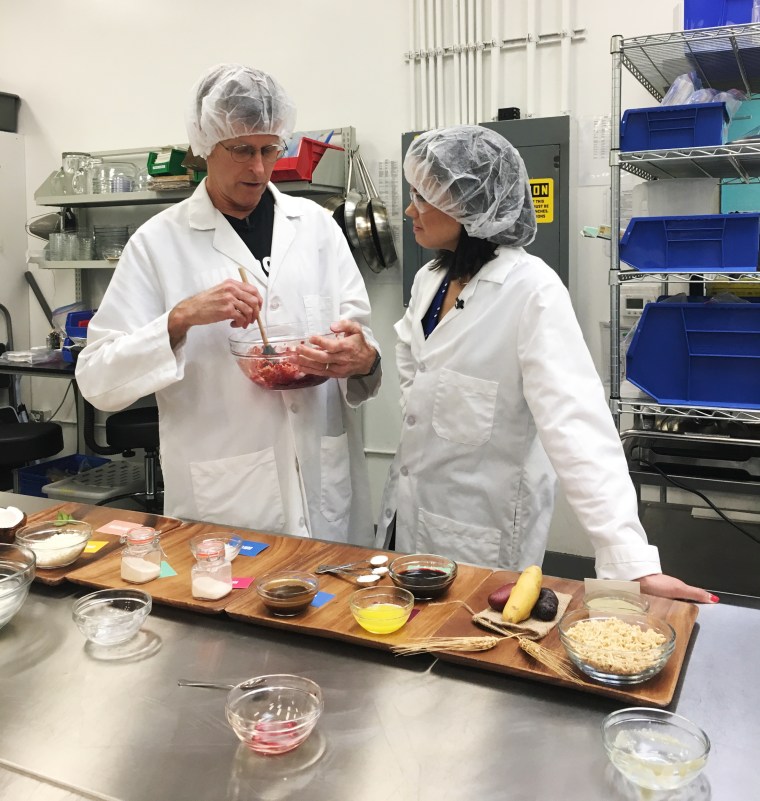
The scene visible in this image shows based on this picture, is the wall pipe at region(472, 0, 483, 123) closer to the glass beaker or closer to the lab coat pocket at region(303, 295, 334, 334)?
the lab coat pocket at region(303, 295, 334, 334)

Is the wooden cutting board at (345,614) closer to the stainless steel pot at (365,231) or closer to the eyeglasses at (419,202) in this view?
the eyeglasses at (419,202)

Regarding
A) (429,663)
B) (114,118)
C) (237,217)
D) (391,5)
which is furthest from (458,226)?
(114,118)

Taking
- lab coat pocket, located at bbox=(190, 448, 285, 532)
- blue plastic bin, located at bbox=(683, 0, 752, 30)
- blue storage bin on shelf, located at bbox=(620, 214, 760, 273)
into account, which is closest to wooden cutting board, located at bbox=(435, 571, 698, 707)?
lab coat pocket, located at bbox=(190, 448, 285, 532)

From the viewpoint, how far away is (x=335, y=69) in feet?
12.0

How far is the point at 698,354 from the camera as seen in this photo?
2.30m

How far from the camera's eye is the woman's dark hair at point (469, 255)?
1.75 m

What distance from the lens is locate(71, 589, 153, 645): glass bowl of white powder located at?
44.1 inches

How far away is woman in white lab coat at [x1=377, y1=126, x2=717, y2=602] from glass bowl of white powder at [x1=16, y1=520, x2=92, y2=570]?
0.75 meters

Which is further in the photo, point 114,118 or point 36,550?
point 114,118

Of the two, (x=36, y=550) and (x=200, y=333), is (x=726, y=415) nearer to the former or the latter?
(x=200, y=333)

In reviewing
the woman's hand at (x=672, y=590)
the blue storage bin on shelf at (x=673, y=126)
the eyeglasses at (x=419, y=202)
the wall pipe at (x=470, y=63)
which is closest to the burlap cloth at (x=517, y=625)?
the woman's hand at (x=672, y=590)

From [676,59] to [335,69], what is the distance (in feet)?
5.54

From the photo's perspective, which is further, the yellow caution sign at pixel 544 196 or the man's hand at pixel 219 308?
the yellow caution sign at pixel 544 196

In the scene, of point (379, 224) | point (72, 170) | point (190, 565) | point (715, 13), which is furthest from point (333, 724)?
point (72, 170)
